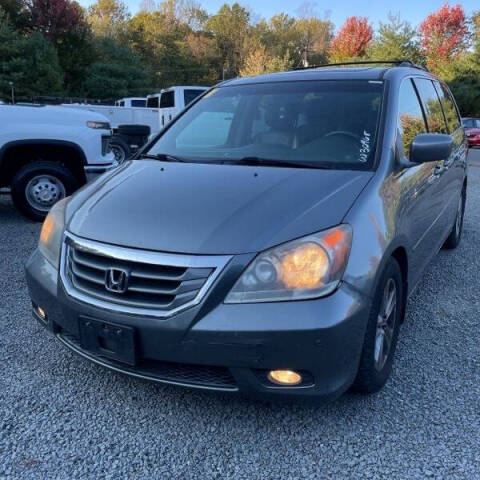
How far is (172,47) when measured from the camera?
5281 cm

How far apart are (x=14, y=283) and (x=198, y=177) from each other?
2.31 metres

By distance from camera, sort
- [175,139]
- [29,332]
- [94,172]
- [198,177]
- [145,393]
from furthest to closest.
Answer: [94,172], [175,139], [29,332], [198,177], [145,393]

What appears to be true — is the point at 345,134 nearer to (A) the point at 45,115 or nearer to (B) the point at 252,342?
(B) the point at 252,342

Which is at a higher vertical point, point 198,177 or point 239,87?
point 239,87

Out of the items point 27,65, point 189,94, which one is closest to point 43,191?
point 189,94

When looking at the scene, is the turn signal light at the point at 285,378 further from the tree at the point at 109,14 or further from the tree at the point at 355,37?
the tree at the point at 109,14

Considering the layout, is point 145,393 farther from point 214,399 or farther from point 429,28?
point 429,28

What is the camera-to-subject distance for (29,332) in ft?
10.9

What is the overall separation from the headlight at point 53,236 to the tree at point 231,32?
53254mm

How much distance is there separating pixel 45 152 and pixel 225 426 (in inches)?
200

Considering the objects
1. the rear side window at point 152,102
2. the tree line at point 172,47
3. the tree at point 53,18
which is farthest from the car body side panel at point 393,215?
the tree at point 53,18

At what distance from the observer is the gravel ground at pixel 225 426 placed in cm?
210

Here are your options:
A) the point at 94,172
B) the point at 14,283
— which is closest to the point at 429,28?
the point at 94,172

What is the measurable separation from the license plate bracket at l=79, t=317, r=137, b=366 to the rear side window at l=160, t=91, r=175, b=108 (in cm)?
1344
